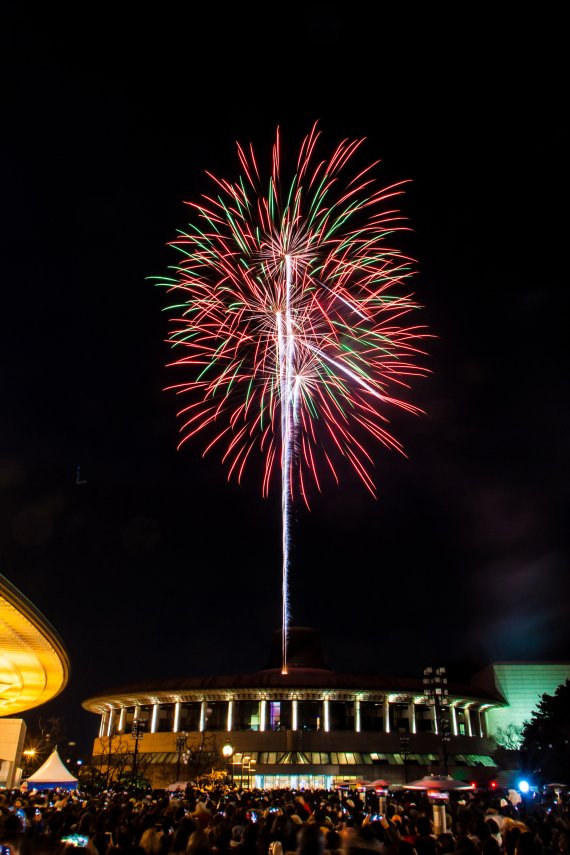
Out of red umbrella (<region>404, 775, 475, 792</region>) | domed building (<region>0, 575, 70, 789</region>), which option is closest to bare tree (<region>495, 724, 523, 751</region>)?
domed building (<region>0, 575, 70, 789</region>)

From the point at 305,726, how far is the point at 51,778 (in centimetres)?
4284

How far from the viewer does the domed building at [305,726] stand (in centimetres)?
6625

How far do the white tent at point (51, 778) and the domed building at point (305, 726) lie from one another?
103 feet

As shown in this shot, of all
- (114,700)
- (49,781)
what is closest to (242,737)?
(114,700)

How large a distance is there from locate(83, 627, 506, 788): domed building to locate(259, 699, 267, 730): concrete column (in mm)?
103

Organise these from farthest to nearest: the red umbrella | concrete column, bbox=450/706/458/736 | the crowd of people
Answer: concrete column, bbox=450/706/458/736, the red umbrella, the crowd of people

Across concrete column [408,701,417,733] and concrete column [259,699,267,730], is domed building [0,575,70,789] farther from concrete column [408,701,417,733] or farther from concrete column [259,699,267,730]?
concrete column [408,701,417,733]

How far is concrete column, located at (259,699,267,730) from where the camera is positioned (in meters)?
71.8

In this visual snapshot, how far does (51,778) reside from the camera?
33938 mm

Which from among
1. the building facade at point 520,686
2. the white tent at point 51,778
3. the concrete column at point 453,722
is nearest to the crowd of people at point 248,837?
the white tent at point 51,778

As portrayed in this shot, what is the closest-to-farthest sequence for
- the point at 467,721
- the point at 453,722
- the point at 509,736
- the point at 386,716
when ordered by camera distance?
the point at 386,716, the point at 453,722, the point at 467,721, the point at 509,736

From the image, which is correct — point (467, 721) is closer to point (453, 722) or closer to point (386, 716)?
point (453, 722)

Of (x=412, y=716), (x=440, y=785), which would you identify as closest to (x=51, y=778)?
(x=440, y=785)

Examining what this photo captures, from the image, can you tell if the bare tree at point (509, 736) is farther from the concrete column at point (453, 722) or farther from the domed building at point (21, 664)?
the domed building at point (21, 664)
